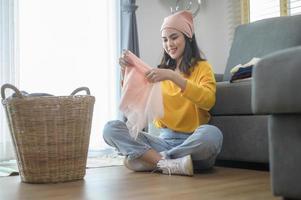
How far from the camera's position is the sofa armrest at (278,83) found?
1.01 metres

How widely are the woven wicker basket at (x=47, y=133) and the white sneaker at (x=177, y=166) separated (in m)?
0.36

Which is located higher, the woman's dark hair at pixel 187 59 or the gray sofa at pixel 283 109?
the woman's dark hair at pixel 187 59

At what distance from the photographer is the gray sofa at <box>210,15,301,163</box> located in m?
1.88

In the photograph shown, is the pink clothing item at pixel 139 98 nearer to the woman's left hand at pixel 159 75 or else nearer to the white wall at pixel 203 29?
the woman's left hand at pixel 159 75

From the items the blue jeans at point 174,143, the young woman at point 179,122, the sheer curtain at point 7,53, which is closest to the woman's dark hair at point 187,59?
the young woman at point 179,122

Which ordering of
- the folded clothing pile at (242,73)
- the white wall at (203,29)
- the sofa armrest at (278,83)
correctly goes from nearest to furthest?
the sofa armrest at (278,83)
the folded clothing pile at (242,73)
the white wall at (203,29)

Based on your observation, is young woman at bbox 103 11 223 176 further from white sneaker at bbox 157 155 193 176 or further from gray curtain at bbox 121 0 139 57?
gray curtain at bbox 121 0 139 57

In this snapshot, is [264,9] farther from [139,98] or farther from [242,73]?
[139,98]

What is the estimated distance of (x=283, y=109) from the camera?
40.6 inches

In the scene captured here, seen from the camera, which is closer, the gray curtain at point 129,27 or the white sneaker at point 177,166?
the white sneaker at point 177,166

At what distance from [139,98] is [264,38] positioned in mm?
944

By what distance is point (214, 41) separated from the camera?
3.46 meters

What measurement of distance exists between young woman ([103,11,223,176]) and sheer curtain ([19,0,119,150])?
3.32 ft

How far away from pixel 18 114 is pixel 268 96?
0.97m
